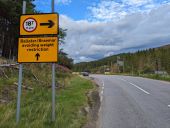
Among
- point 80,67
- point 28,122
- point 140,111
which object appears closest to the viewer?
point 28,122

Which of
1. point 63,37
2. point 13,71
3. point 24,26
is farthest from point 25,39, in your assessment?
point 63,37

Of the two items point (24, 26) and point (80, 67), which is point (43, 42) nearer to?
point (24, 26)

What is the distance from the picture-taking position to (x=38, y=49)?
9.52 m

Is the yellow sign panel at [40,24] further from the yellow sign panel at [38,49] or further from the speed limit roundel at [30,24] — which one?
the yellow sign panel at [38,49]

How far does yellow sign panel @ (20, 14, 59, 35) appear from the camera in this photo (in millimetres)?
9406

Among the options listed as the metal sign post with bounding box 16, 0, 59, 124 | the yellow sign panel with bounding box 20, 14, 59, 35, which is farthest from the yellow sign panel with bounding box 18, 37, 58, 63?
the yellow sign panel with bounding box 20, 14, 59, 35

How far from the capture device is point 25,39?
9594 mm

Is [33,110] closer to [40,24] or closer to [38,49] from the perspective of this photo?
[38,49]

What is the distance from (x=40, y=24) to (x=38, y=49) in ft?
2.26

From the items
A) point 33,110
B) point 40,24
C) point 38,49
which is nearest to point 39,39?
point 38,49

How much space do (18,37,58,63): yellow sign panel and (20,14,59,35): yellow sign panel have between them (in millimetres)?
198

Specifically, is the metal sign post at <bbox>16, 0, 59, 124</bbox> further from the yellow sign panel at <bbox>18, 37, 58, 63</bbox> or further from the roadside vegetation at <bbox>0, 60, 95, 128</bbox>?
the roadside vegetation at <bbox>0, 60, 95, 128</bbox>

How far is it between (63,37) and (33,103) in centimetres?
3772

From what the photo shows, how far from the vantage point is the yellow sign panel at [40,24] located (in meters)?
9.41
